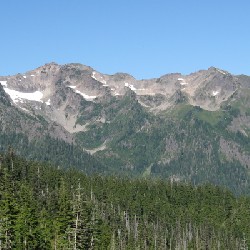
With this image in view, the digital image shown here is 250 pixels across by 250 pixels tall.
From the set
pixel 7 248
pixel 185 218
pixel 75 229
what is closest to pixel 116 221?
pixel 185 218

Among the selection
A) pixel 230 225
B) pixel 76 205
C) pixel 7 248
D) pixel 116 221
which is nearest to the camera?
pixel 76 205

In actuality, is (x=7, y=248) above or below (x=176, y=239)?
Answer: below

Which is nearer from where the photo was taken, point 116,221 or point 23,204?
point 23,204

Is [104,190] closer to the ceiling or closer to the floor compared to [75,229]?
closer to the ceiling

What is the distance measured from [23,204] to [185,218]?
337ft

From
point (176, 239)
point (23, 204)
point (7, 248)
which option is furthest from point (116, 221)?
point (7, 248)

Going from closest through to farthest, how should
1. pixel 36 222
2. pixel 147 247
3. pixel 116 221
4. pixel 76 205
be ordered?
pixel 76 205 → pixel 36 222 → pixel 147 247 → pixel 116 221

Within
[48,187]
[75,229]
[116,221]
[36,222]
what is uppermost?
[48,187]

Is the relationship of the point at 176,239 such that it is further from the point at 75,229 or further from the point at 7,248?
the point at 75,229

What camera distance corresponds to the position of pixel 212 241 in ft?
550

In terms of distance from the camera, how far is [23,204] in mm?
98188

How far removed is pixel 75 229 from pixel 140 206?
139805mm

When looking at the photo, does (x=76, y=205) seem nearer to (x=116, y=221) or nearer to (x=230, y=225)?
(x=116, y=221)

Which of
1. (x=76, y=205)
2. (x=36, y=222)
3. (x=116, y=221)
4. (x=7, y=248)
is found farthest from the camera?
(x=116, y=221)
